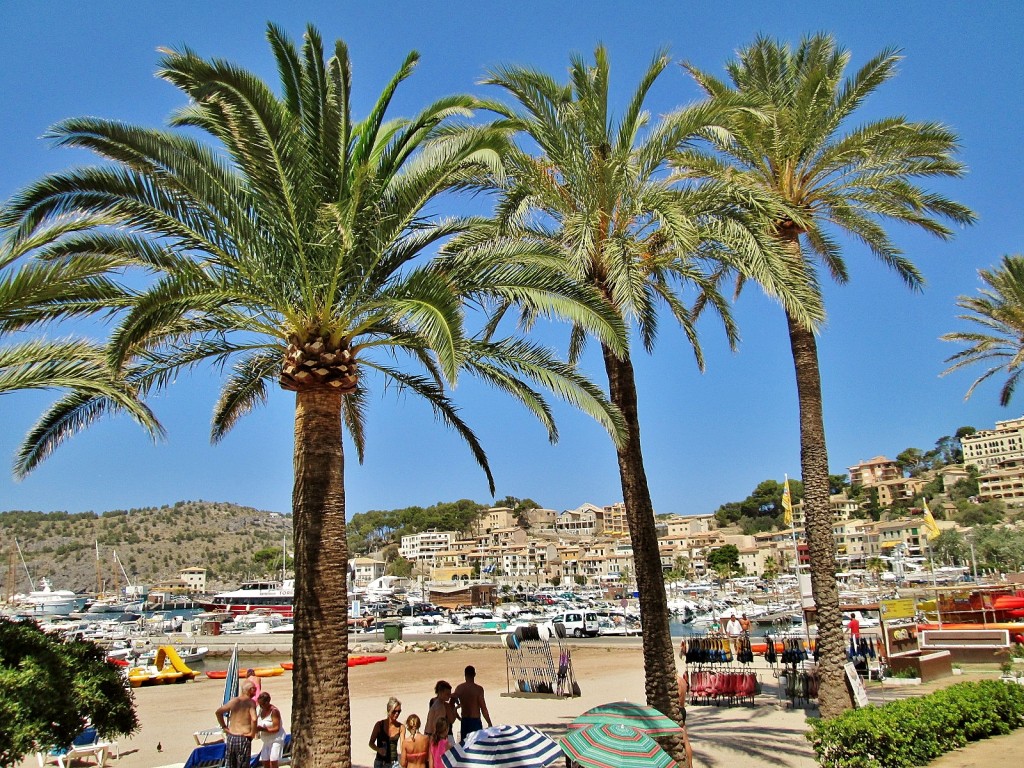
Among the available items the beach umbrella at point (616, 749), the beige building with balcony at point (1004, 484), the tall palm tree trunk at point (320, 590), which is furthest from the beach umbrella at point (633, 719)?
the beige building with balcony at point (1004, 484)

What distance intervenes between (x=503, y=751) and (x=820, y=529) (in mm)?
7384

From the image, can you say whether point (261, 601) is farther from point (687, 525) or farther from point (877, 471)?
point (877, 471)

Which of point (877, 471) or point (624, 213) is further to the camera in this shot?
point (877, 471)

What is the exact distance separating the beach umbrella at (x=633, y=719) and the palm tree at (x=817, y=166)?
5.29 metres

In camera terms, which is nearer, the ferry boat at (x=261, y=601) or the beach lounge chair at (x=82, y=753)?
the beach lounge chair at (x=82, y=753)

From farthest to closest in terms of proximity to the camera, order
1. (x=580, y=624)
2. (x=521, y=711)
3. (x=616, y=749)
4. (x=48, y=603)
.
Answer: (x=48, y=603)
(x=580, y=624)
(x=521, y=711)
(x=616, y=749)

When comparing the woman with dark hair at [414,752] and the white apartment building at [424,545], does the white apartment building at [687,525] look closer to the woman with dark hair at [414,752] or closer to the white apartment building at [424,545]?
the white apartment building at [424,545]

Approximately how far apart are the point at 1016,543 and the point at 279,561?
4948 inches

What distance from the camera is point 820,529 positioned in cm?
1314

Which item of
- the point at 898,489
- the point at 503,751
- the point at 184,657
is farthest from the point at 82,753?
the point at 898,489

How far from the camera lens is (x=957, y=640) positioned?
20312 mm

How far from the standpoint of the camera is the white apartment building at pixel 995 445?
151375mm

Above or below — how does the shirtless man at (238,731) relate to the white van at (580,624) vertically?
above

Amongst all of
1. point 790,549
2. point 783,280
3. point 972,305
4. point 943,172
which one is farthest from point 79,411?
point 790,549
